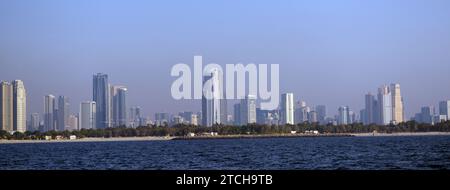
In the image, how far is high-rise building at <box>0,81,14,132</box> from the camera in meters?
12.1

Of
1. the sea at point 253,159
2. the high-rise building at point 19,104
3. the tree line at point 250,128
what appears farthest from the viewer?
the tree line at point 250,128

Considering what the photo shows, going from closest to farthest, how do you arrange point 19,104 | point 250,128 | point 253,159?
point 19,104
point 253,159
point 250,128

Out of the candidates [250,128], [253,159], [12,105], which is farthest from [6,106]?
[250,128]

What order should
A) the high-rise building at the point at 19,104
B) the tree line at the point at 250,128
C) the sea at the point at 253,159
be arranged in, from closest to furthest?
the high-rise building at the point at 19,104
the sea at the point at 253,159
the tree line at the point at 250,128

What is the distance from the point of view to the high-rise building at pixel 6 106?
1212cm

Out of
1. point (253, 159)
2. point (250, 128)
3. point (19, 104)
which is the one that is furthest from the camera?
point (250, 128)

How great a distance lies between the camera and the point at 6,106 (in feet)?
47.9

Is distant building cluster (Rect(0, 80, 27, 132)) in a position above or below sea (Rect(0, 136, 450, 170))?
above

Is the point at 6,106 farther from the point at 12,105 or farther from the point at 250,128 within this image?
the point at 250,128

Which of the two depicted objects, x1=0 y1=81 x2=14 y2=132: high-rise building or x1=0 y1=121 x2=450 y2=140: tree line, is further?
x1=0 y1=121 x2=450 y2=140: tree line
